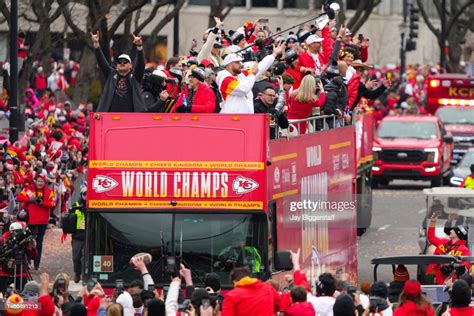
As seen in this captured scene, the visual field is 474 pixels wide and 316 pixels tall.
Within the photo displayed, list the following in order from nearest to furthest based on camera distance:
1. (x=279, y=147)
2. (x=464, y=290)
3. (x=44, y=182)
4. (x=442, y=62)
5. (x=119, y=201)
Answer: (x=464, y=290) < (x=119, y=201) < (x=279, y=147) < (x=44, y=182) < (x=442, y=62)

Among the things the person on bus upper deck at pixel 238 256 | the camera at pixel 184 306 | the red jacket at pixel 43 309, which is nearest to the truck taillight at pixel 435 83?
the person on bus upper deck at pixel 238 256

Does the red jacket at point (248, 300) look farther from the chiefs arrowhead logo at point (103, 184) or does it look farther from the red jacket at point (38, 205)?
the red jacket at point (38, 205)

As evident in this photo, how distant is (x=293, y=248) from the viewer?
18.2m

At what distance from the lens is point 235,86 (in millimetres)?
18203

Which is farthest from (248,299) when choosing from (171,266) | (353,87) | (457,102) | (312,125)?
(457,102)

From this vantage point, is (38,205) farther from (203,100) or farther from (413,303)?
(413,303)

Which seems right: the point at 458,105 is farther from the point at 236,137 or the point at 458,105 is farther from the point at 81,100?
the point at 236,137

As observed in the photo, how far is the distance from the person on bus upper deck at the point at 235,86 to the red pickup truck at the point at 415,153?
22.3m

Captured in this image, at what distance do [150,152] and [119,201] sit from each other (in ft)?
1.93

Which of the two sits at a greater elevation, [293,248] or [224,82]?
[224,82]

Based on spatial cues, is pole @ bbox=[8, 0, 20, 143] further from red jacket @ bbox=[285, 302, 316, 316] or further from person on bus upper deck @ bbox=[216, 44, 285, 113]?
red jacket @ bbox=[285, 302, 316, 316]

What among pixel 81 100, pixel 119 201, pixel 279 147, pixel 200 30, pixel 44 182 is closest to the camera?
pixel 119 201

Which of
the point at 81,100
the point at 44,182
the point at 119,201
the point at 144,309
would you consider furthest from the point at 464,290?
the point at 81,100

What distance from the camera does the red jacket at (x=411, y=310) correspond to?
14086 mm
